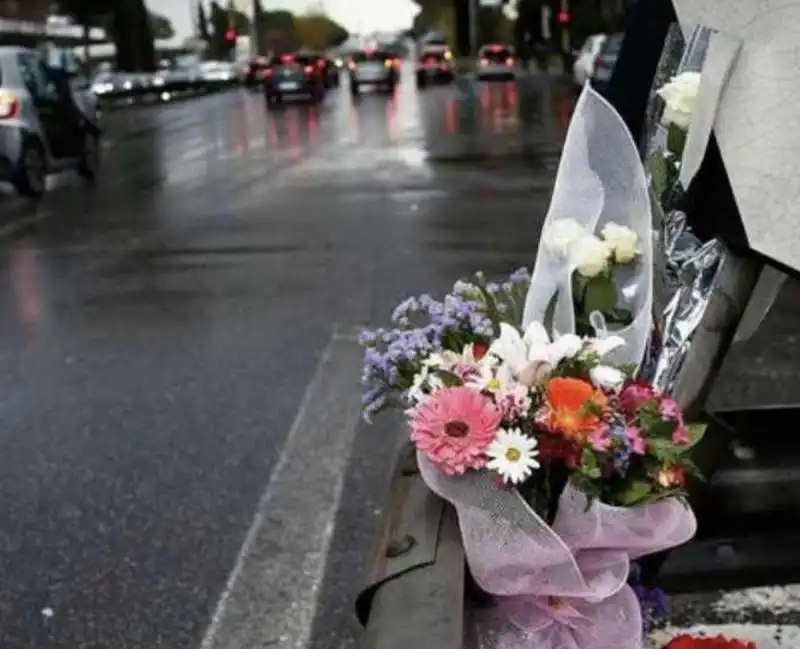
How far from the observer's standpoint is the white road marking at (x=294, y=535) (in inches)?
169

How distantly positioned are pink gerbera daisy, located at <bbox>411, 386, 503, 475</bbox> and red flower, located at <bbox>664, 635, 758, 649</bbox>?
0.81m

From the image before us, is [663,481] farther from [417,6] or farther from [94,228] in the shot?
[417,6]

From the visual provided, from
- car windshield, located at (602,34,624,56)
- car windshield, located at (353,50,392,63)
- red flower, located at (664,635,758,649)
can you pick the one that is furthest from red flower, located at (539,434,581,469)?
car windshield, located at (353,50,392,63)

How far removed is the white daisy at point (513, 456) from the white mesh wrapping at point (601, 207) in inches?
18.1

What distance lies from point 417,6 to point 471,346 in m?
135

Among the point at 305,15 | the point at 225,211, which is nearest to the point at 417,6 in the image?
the point at 305,15

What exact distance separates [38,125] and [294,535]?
1240cm

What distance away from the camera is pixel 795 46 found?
3.17 meters

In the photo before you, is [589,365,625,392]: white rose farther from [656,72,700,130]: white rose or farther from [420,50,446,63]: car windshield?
[420,50,446,63]: car windshield

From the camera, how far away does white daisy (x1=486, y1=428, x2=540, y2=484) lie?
2941 millimetres

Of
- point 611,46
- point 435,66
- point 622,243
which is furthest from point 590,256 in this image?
point 435,66

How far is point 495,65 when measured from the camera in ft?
198

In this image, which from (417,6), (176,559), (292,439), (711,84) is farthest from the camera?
(417,6)

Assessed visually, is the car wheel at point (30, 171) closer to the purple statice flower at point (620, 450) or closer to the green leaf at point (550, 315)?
the green leaf at point (550, 315)
